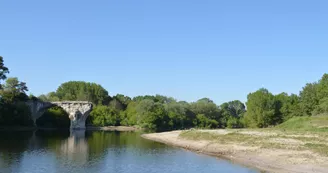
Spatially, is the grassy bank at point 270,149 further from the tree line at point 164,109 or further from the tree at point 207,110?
the tree at point 207,110

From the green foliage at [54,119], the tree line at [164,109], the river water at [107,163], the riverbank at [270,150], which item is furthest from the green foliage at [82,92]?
the river water at [107,163]

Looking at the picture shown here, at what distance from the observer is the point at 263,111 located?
119 m

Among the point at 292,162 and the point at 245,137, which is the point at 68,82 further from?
the point at 292,162

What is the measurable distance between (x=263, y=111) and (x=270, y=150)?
7669 cm

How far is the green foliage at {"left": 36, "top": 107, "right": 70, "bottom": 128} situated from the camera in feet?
386

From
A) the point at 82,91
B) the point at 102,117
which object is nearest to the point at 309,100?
the point at 102,117

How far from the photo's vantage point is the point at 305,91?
370 feet

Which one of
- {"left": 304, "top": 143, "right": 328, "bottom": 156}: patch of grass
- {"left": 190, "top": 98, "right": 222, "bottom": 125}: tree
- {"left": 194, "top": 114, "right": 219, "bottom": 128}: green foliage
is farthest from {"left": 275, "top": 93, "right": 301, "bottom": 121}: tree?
{"left": 304, "top": 143, "right": 328, "bottom": 156}: patch of grass

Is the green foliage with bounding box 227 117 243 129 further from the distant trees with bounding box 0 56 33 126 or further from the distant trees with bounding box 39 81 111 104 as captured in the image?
the distant trees with bounding box 0 56 33 126

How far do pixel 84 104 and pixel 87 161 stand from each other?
3236 inches

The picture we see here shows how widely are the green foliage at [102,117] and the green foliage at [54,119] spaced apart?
10.1 metres

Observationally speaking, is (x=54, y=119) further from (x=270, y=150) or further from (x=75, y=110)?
(x=270, y=150)

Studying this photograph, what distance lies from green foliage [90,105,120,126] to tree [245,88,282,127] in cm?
Answer: 4984

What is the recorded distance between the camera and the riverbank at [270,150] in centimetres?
3597
